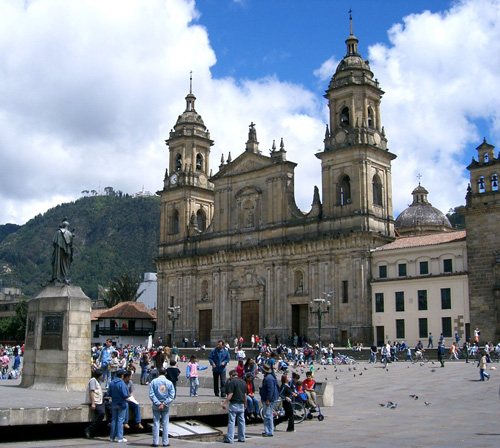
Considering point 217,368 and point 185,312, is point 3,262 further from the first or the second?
point 217,368

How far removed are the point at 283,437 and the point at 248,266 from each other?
138 feet

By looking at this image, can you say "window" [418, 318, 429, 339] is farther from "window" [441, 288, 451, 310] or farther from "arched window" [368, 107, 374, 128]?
"arched window" [368, 107, 374, 128]

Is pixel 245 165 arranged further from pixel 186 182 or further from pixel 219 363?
pixel 219 363

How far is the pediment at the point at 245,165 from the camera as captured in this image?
190 ft

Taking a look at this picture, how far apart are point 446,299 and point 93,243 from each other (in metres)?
135

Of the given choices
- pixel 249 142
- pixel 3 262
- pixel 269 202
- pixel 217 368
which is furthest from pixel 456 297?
pixel 3 262

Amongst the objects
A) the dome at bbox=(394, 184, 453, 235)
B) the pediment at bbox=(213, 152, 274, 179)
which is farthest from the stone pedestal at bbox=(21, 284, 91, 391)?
the dome at bbox=(394, 184, 453, 235)

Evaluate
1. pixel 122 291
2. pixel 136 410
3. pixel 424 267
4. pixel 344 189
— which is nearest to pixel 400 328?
pixel 424 267

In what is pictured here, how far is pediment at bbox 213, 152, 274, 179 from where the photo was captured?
57.8 m

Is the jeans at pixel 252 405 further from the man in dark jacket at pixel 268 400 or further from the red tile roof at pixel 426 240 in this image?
the red tile roof at pixel 426 240

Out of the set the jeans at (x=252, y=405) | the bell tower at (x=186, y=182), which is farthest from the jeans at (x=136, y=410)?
the bell tower at (x=186, y=182)

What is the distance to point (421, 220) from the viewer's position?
221ft

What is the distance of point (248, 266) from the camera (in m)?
57.4

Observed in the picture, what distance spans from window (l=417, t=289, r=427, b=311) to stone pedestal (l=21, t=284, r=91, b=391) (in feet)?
106
